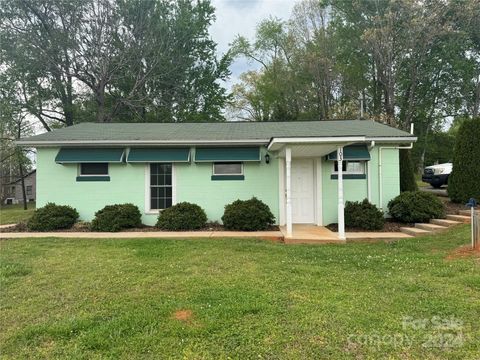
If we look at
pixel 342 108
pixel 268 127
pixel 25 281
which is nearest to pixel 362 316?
pixel 25 281

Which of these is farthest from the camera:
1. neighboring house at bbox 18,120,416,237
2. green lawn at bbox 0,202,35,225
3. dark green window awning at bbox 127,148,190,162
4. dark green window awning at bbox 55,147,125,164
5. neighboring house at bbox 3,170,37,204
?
neighboring house at bbox 3,170,37,204

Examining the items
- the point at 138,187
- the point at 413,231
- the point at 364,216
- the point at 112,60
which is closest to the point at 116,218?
the point at 138,187

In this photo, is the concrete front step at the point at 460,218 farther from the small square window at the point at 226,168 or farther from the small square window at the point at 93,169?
the small square window at the point at 93,169

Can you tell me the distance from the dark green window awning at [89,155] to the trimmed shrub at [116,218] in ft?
4.85

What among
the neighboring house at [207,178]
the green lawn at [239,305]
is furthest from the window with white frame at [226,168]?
the green lawn at [239,305]

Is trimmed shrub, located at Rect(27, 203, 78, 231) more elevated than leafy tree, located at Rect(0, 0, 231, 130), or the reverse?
leafy tree, located at Rect(0, 0, 231, 130)

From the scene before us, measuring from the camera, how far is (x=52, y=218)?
8.95m

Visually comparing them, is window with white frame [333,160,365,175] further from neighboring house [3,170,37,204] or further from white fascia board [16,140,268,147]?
neighboring house [3,170,37,204]

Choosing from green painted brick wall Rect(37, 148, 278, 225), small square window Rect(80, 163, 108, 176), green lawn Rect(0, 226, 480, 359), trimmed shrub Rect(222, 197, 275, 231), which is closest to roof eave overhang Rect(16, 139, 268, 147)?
green painted brick wall Rect(37, 148, 278, 225)

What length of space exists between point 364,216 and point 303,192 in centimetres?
193

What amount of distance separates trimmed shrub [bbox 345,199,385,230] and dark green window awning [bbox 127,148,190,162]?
5079mm

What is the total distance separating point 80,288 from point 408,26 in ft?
73.7

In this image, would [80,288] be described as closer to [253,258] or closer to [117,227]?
[253,258]

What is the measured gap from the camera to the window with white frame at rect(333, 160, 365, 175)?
9.66m
